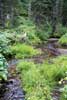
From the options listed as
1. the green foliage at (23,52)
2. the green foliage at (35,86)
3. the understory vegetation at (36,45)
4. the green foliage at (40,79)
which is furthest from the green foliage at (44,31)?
the green foliage at (35,86)

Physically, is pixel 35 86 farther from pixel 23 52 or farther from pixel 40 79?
pixel 23 52

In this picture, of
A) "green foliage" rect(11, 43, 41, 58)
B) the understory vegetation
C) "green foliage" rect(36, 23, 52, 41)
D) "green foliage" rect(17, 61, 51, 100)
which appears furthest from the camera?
"green foliage" rect(36, 23, 52, 41)

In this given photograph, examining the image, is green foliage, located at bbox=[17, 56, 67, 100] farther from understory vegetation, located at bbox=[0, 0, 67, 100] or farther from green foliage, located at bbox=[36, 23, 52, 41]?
green foliage, located at bbox=[36, 23, 52, 41]

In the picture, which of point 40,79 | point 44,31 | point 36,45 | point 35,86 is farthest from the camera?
point 44,31

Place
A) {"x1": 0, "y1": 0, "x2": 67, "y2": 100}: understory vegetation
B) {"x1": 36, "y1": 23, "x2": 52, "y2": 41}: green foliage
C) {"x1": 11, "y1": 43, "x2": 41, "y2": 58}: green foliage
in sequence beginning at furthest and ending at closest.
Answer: {"x1": 36, "y1": 23, "x2": 52, "y2": 41}: green foliage → {"x1": 11, "y1": 43, "x2": 41, "y2": 58}: green foliage → {"x1": 0, "y1": 0, "x2": 67, "y2": 100}: understory vegetation

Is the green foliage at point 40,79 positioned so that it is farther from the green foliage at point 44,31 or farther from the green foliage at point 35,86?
the green foliage at point 44,31

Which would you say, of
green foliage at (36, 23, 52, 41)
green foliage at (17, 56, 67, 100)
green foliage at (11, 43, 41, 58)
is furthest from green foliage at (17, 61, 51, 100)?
green foliage at (36, 23, 52, 41)

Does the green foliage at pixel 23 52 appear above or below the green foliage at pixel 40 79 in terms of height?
below

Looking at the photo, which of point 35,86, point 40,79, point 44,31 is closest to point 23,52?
point 40,79

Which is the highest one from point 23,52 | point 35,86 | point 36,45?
point 35,86

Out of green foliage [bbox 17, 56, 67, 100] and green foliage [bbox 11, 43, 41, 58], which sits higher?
green foliage [bbox 17, 56, 67, 100]

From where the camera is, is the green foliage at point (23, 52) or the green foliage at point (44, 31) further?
the green foliage at point (44, 31)

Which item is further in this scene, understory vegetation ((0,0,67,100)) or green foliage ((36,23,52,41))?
green foliage ((36,23,52,41))

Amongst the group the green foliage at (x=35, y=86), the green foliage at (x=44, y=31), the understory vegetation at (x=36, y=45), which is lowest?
the green foliage at (x=44, y=31)
